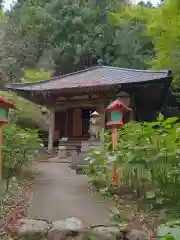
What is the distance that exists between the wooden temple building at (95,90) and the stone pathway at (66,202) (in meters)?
4.77

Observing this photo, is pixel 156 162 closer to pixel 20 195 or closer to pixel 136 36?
pixel 20 195

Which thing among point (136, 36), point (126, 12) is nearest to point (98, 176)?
point (126, 12)

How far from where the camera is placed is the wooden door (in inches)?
571

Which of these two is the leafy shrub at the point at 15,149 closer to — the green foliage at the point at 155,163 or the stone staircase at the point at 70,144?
the green foliage at the point at 155,163

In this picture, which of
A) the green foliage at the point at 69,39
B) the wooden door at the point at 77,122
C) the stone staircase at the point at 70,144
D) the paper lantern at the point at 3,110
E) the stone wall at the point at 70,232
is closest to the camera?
the stone wall at the point at 70,232

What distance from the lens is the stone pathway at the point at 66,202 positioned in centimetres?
408

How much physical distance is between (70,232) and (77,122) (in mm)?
11198

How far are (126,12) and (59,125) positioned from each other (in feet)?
22.0

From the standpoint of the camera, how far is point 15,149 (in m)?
5.63

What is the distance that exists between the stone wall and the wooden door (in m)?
11.0

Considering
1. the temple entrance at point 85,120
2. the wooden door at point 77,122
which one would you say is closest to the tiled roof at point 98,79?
the wooden door at point 77,122

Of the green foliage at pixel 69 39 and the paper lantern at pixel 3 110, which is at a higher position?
the green foliage at pixel 69 39

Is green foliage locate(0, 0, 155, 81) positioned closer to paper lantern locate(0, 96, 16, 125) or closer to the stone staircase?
the stone staircase

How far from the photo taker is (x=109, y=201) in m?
4.82
